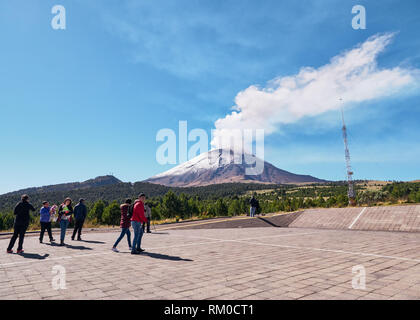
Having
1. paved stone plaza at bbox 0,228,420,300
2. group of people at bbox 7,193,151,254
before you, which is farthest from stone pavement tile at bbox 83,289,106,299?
group of people at bbox 7,193,151,254

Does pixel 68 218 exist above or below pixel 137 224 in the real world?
below

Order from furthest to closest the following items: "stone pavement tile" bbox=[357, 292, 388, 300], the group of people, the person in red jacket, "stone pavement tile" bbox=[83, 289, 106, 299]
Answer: the group of people, the person in red jacket, "stone pavement tile" bbox=[83, 289, 106, 299], "stone pavement tile" bbox=[357, 292, 388, 300]

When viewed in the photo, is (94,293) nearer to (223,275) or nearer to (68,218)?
(223,275)

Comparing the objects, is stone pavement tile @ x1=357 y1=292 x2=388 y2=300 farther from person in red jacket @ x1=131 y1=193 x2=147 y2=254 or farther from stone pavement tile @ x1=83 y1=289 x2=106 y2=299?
person in red jacket @ x1=131 y1=193 x2=147 y2=254

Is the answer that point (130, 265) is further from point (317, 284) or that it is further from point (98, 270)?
point (317, 284)

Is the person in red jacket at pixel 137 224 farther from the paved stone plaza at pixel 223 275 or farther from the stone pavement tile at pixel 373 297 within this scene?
the stone pavement tile at pixel 373 297

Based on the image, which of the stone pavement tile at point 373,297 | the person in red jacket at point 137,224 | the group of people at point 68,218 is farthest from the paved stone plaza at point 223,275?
the group of people at point 68,218

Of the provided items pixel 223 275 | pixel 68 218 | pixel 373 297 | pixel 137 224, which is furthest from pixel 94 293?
pixel 68 218

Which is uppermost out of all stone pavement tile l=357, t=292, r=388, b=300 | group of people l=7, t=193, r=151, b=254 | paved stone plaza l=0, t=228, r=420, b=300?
group of people l=7, t=193, r=151, b=254

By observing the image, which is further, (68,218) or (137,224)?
(68,218)

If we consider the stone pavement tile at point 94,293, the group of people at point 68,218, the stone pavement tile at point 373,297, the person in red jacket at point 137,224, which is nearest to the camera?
the stone pavement tile at point 373,297

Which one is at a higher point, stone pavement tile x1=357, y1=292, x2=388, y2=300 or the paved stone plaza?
stone pavement tile x1=357, y1=292, x2=388, y2=300
